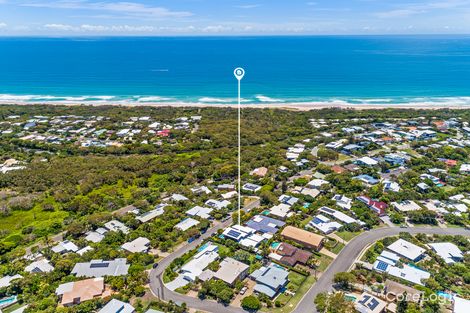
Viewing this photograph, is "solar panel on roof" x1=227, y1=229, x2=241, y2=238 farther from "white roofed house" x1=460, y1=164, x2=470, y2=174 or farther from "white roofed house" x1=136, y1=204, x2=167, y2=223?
"white roofed house" x1=460, y1=164, x2=470, y2=174

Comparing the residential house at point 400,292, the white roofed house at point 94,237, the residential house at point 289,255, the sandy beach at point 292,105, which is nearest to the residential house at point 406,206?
the residential house at point 400,292

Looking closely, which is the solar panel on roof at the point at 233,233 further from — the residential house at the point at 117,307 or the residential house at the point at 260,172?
the residential house at the point at 260,172

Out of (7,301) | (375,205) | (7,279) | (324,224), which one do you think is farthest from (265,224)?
(7,279)

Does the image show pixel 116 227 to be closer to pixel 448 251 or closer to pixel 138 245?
pixel 138 245

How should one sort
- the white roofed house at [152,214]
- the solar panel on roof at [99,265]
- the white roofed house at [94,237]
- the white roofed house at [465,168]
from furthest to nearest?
the white roofed house at [465,168]
the white roofed house at [152,214]
the white roofed house at [94,237]
the solar panel on roof at [99,265]

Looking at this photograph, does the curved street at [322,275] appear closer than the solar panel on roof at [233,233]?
Yes

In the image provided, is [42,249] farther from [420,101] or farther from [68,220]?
[420,101]

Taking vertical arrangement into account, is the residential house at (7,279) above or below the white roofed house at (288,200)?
below

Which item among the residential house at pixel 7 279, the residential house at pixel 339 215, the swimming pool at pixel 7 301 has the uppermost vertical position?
the residential house at pixel 339 215

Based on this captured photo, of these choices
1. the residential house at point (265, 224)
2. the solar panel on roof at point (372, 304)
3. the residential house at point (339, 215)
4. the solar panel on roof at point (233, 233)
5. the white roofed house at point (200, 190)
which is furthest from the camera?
the white roofed house at point (200, 190)
